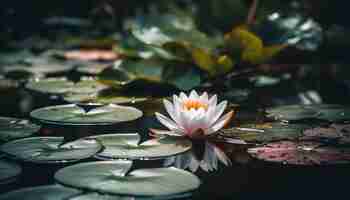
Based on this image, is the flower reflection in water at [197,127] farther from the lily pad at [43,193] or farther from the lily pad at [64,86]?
the lily pad at [64,86]

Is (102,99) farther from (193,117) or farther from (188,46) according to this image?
(193,117)

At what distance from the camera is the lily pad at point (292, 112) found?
1.84m

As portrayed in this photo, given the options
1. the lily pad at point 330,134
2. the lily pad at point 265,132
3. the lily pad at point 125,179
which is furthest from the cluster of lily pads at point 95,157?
the lily pad at point 330,134

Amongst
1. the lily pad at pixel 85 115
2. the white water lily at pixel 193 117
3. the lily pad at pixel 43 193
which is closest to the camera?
the lily pad at pixel 43 193

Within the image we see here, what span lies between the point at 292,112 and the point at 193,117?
0.52 meters

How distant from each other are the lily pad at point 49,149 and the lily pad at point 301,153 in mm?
421

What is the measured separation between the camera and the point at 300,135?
1.62m

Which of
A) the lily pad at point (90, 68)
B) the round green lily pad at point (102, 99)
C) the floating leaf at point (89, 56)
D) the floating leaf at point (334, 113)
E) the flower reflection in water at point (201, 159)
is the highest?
the floating leaf at point (89, 56)

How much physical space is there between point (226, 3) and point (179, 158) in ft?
5.93

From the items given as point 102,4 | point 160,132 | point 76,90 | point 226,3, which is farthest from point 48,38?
point 160,132

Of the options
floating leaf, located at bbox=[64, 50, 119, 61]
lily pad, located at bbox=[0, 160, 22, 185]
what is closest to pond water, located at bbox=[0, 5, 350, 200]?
lily pad, located at bbox=[0, 160, 22, 185]

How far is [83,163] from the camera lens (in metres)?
1.32

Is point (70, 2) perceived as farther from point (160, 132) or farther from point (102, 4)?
point (160, 132)

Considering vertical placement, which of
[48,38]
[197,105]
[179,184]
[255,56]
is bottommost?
[179,184]
